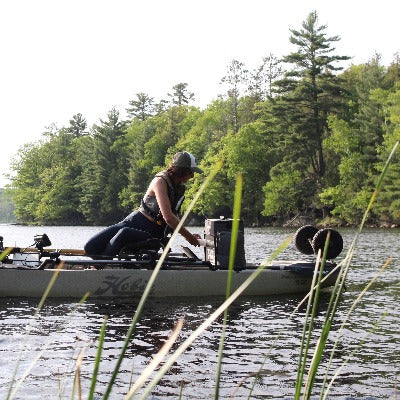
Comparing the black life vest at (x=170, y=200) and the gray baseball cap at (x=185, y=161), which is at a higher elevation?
the gray baseball cap at (x=185, y=161)

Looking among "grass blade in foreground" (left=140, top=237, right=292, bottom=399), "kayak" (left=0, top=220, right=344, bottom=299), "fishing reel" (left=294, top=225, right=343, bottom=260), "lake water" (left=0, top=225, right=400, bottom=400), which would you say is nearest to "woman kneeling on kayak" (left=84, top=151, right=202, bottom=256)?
"kayak" (left=0, top=220, right=344, bottom=299)

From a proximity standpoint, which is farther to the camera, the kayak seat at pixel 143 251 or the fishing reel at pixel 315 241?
the fishing reel at pixel 315 241

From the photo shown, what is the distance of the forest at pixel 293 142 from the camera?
203 feet

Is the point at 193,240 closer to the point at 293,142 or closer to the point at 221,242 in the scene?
the point at 221,242

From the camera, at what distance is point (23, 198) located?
115m

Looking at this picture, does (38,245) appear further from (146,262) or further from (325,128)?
(325,128)

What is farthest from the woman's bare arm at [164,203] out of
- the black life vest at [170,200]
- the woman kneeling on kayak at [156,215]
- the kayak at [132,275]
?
the kayak at [132,275]

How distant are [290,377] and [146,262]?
16.9 feet

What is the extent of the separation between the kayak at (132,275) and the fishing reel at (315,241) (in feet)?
1.28

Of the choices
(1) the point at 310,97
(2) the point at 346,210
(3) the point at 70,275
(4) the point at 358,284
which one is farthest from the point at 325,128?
(3) the point at 70,275

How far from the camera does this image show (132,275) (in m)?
11.3

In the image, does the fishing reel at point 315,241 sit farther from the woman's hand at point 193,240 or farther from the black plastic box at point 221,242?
the woman's hand at point 193,240

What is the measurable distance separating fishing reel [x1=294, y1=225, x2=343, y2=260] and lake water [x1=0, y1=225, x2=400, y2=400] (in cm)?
87

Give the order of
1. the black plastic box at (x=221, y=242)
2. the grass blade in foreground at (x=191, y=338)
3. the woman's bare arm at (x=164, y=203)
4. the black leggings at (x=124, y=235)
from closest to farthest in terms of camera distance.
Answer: the grass blade in foreground at (x=191, y=338) < the woman's bare arm at (x=164, y=203) < the black leggings at (x=124, y=235) < the black plastic box at (x=221, y=242)
